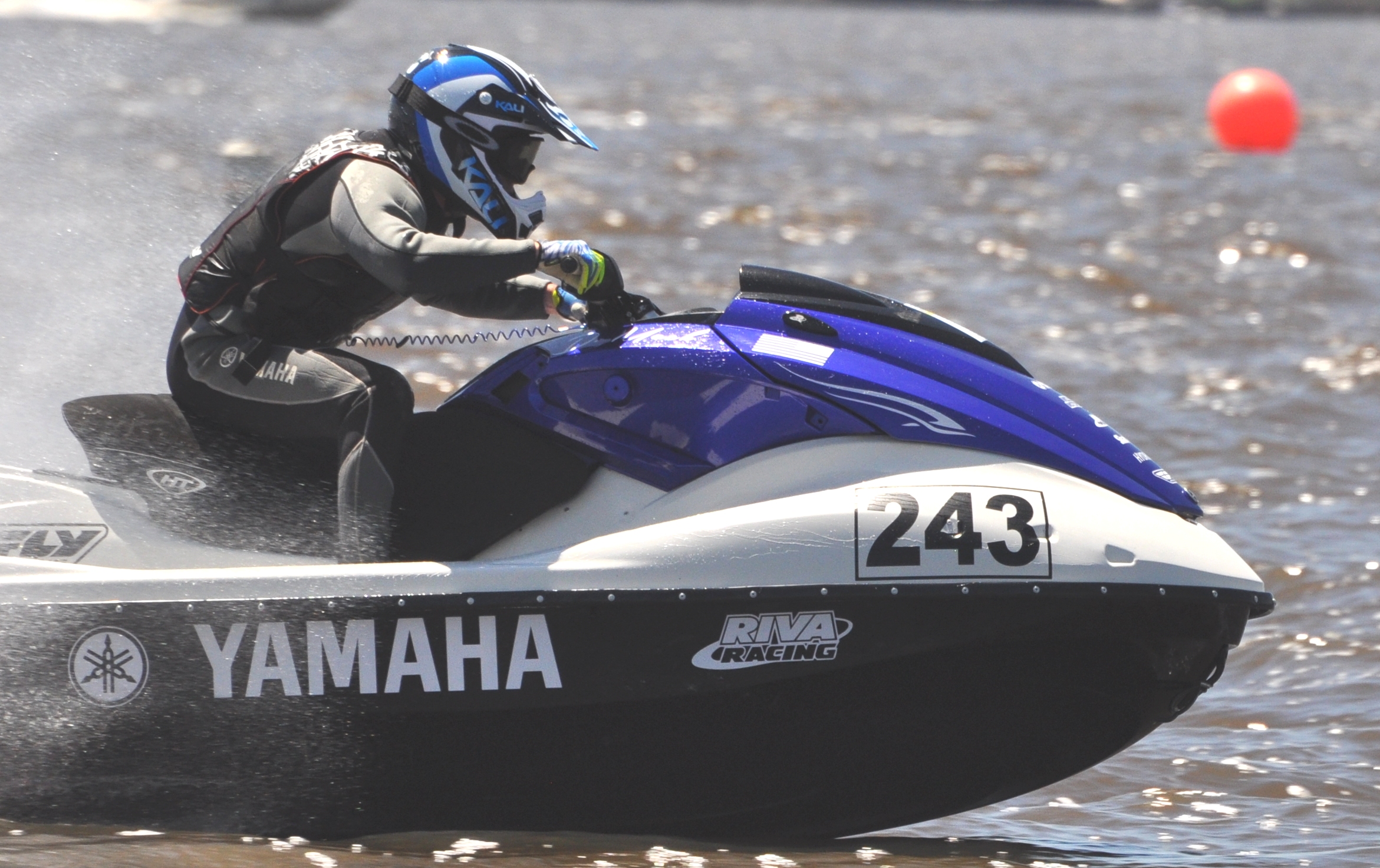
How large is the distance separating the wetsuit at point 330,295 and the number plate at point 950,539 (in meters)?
1.00

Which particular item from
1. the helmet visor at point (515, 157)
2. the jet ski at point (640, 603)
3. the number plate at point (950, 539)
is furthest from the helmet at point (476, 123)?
the number plate at point (950, 539)

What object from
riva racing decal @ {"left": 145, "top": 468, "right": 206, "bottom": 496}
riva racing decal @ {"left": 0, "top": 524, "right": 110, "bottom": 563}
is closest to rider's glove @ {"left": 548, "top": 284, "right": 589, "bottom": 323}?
riva racing decal @ {"left": 145, "top": 468, "right": 206, "bottom": 496}

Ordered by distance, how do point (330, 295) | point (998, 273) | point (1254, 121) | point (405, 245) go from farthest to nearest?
point (1254, 121) < point (998, 273) < point (330, 295) < point (405, 245)

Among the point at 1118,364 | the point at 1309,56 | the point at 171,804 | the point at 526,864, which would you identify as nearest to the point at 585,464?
the point at 526,864

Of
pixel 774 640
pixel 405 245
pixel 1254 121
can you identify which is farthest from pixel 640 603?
pixel 1254 121

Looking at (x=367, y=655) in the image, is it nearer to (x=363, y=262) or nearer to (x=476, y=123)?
(x=363, y=262)

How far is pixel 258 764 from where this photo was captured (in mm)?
4012

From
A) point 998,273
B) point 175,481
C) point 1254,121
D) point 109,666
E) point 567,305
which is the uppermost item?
point 1254,121

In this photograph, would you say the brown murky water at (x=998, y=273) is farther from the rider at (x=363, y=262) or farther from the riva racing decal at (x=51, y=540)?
the rider at (x=363, y=262)

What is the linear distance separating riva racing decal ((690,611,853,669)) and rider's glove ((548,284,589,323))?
83cm

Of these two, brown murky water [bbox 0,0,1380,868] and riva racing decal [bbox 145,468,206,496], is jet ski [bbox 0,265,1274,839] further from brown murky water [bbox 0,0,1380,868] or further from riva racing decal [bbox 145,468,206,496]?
brown murky water [bbox 0,0,1380,868]

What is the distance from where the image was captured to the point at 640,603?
389cm

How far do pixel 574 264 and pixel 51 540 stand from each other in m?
1.38

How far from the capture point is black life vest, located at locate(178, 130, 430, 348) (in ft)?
13.3
